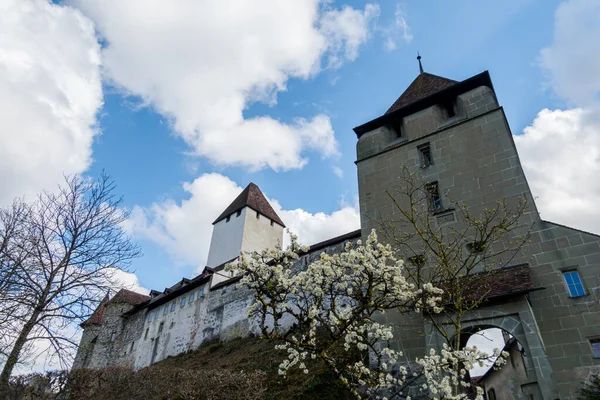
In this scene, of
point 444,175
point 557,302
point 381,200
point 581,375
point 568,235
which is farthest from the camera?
point 381,200

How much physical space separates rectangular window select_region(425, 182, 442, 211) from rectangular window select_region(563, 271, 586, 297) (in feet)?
12.7

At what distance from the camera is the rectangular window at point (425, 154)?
13.5m

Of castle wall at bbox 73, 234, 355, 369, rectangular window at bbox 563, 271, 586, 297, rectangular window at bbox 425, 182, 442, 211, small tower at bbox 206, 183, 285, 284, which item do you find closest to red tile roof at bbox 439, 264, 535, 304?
rectangular window at bbox 563, 271, 586, 297

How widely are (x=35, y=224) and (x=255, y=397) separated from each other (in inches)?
331

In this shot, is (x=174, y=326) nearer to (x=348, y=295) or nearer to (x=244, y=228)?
(x=244, y=228)

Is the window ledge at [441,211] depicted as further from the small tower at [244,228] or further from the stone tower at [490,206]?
the small tower at [244,228]

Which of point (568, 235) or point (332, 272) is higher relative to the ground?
point (568, 235)

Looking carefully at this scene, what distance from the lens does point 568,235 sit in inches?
387

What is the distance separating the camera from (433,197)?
12.5 m

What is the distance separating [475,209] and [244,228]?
23.6 metres

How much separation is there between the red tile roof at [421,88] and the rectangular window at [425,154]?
2.19 metres

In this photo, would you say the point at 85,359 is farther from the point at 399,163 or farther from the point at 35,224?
the point at 399,163

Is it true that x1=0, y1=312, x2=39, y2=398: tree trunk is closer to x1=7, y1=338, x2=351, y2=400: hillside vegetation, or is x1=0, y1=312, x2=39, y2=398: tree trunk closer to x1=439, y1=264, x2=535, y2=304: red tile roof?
x1=7, y1=338, x2=351, y2=400: hillside vegetation

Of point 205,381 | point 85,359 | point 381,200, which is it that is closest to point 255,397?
point 205,381
